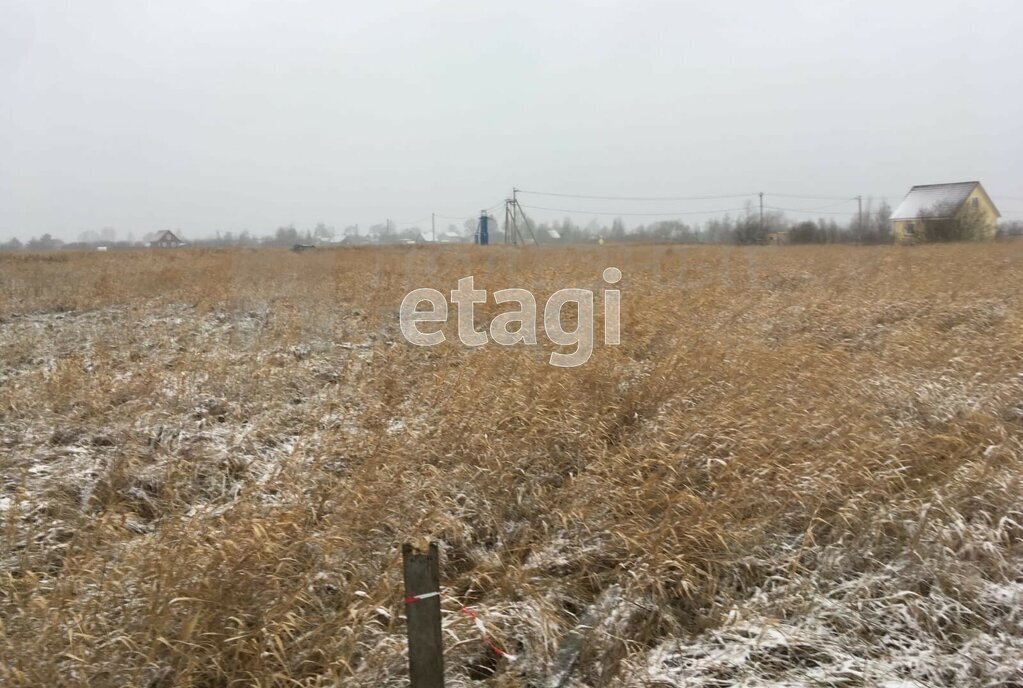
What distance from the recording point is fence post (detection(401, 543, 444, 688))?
1.57m

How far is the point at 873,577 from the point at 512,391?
2.60 meters

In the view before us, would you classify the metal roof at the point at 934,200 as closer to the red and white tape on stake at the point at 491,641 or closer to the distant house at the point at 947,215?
the distant house at the point at 947,215

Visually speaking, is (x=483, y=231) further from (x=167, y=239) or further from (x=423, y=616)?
(x=423, y=616)

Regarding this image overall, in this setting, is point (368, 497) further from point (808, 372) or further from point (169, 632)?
point (808, 372)

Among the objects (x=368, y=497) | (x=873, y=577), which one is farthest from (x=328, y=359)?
(x=873, y=577)

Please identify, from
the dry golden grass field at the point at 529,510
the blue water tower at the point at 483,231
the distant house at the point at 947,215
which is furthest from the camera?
the blue water tower at the point at 483,231

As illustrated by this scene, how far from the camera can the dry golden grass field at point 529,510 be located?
212cm

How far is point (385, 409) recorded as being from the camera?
450 centimetres

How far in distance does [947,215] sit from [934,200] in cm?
1056

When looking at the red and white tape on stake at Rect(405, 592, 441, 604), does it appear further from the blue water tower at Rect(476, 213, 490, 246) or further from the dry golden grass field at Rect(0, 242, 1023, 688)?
the blue water tower at Rect(476, 213, 490, 246)

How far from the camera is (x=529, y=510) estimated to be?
10.6 ft

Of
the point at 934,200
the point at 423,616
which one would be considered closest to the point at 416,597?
the point at 423,616

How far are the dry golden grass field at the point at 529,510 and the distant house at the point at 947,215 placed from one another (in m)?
26.7

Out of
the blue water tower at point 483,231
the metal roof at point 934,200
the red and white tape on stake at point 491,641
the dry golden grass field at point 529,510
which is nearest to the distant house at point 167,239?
the blue water tower at point 483,231
